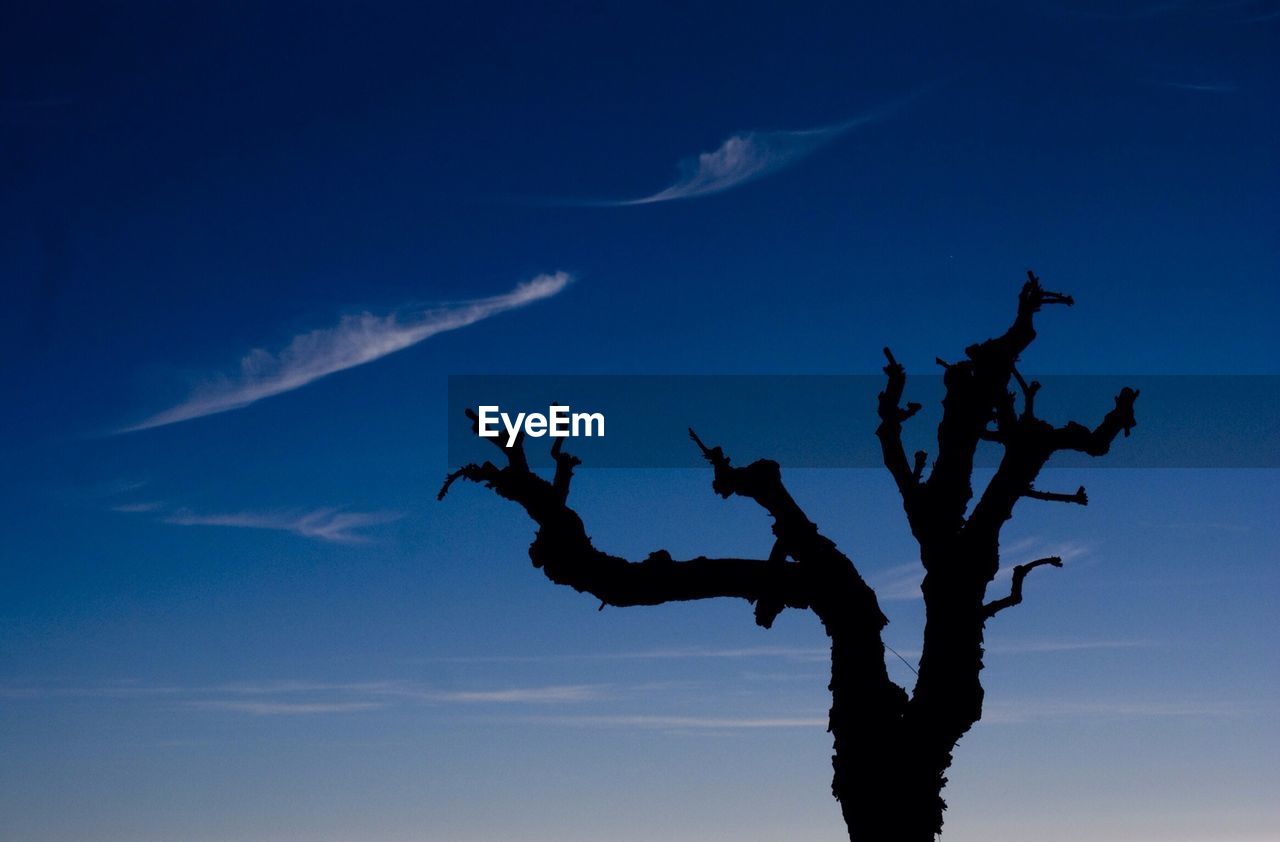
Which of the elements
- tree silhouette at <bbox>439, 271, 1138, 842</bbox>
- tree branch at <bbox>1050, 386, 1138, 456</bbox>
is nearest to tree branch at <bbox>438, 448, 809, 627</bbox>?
tree silhouette at <bbox>439, 271, 1138, 842</bbox>

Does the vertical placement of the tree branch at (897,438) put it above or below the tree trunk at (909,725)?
above

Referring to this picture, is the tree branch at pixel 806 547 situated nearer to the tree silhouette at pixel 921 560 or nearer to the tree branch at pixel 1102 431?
the tree silhouette at pixel 921 560

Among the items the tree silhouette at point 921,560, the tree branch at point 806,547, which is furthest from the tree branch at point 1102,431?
the tree branch at point 806,547

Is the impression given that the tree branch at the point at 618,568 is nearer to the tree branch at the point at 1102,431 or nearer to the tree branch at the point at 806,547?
the tree branch at the point at 806,547

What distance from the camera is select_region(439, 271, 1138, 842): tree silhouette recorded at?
1402cm

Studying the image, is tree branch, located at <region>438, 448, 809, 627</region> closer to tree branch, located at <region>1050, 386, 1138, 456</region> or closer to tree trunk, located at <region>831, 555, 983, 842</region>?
tree trunk, located at <region>831, 555, 983, 842</region>

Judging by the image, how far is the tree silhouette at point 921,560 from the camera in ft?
46.0

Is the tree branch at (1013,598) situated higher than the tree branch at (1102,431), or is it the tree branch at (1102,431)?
the tree branch at (1102,431)

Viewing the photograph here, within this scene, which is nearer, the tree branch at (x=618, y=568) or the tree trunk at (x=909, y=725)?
the tree trunk at (x=909, y=725)

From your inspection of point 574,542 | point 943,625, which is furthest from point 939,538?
point 574,542

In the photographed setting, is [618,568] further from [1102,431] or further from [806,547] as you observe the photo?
[1102,431]

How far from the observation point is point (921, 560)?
49.4 feet

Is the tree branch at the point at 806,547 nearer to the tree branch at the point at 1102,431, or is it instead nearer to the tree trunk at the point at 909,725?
the tree trunk at the point at 909,725

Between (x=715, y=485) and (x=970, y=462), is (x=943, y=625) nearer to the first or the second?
(x=970, y=462)
